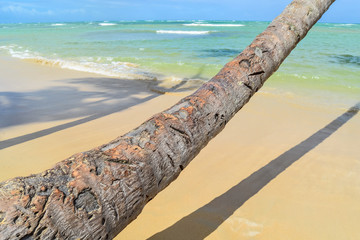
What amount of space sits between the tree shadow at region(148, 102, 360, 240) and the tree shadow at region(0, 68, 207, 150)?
278cm

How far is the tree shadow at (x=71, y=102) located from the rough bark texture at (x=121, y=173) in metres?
3.66

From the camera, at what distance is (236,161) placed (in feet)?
11.9

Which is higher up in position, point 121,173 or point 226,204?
point 121,173

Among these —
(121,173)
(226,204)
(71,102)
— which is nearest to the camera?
(121,173)

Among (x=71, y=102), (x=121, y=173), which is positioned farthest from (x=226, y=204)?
(x=71, y=102)

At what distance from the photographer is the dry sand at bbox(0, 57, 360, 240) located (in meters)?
2.57

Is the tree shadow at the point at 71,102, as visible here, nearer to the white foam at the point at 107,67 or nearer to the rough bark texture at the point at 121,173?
the white foam at the point at 107,67

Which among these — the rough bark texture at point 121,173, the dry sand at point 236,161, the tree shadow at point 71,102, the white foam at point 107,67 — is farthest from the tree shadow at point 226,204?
the white foam at point 107,67

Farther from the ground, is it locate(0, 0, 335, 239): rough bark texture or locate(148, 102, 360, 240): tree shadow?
locate(0, 0, 335, 239): rough bark texture

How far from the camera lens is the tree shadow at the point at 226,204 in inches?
96.1

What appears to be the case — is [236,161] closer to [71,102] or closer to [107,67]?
[71,102]

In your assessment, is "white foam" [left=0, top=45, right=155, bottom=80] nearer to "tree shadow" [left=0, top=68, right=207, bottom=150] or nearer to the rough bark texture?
"tree shadow" [left=0, top=68, right=207, bottom=150]

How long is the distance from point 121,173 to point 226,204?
2027 millimetres

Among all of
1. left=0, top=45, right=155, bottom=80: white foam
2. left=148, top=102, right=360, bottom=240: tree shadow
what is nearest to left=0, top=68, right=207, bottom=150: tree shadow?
left=0, top=45, right=155, bottom=80: white foam
